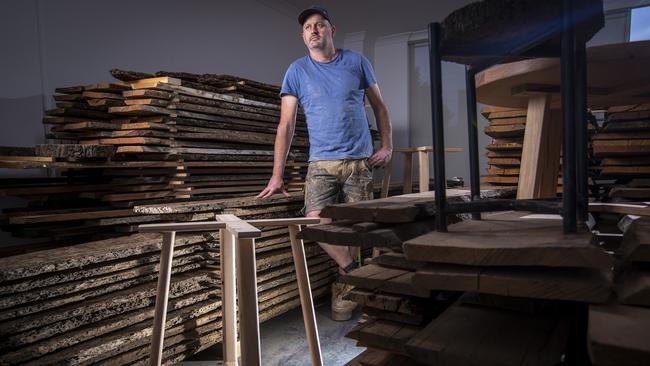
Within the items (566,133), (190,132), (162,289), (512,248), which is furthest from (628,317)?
(190,132)

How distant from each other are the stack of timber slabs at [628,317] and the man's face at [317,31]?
106 inches

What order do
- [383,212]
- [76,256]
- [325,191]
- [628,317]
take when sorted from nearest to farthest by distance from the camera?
[628,317] < [383,212] < [76,256] < [325,191]

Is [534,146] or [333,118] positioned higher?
[333,118]

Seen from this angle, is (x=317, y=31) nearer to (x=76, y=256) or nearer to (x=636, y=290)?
(x=76, y=256)

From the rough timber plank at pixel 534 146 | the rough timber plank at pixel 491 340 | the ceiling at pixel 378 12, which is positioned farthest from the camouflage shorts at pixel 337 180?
the ceiling at pixel 378 12

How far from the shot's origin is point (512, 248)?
3.14 feet

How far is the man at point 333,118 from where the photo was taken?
11.4 ft

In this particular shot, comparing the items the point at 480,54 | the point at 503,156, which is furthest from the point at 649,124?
the point at 480,54

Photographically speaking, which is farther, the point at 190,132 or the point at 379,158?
the point at 190,132

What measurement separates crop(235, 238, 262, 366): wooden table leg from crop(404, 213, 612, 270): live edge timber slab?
57cm

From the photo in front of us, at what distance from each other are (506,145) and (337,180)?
1.84m

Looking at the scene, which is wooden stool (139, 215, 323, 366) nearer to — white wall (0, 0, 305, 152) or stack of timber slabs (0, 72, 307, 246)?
stack of timber slabs (0, 72, 307, 246)

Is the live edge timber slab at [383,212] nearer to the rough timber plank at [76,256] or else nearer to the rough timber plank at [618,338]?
the rough timber plank at [618,338]

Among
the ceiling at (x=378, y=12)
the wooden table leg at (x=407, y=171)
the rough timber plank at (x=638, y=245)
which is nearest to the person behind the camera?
the rough timber plank at (x=638, y=245)
